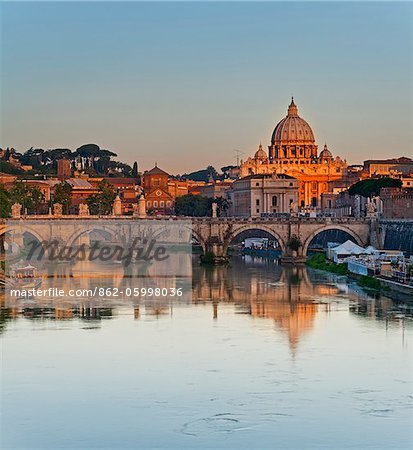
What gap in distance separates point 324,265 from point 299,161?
6208cm

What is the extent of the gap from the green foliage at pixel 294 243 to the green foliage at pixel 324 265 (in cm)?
65

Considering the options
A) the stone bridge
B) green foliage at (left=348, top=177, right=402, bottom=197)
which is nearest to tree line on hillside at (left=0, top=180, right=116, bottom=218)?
the stone bridge

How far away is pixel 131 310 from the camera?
30.0 metres

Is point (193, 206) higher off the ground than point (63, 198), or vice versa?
point (193, 206)

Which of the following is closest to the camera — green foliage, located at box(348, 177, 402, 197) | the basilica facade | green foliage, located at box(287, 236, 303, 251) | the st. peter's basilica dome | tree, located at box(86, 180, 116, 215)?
green foliage, located at box(287, 236, 303, 251)

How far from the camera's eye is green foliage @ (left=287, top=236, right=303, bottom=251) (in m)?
48.7

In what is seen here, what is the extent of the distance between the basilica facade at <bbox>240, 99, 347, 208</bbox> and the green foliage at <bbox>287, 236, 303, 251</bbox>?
2064 inches

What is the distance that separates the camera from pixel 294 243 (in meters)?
48.7

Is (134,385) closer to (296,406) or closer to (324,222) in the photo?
(296,406)

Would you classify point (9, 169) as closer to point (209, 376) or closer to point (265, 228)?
point (265, 228)

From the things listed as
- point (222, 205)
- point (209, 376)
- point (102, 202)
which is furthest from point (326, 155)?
point (209, 376)

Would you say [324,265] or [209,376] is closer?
[209,376]

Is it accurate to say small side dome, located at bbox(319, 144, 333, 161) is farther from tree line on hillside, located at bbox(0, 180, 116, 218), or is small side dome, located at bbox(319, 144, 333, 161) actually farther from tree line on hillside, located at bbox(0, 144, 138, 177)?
tree line on hillside, located at bbox(0, 180, 116, 218)

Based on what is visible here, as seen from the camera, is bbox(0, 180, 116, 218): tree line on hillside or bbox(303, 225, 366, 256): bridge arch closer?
bbox(303, 225, 366, 256): bridge arch
